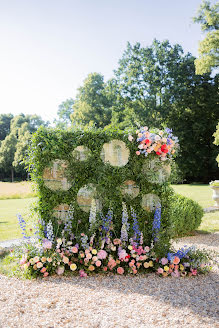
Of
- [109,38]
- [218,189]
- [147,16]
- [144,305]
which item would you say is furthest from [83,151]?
[218,189]

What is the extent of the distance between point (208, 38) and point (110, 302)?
1654 cm

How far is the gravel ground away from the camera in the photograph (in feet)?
7.30

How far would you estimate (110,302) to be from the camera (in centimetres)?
257

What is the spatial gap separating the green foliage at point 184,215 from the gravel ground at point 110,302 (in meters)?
2.04

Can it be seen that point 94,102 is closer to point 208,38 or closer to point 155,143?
point 208,38

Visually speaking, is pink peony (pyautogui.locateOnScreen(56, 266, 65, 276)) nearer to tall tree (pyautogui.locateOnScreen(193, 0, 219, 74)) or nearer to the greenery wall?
→ the greenery wall

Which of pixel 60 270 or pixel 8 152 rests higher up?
pixel 8 152

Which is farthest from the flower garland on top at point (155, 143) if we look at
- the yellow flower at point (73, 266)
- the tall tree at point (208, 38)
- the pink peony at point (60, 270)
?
the tall tree at point (208, 38)

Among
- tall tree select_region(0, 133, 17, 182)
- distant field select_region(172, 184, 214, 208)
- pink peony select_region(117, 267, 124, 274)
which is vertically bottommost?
pink peony select_region(117, 267, 124, 274)

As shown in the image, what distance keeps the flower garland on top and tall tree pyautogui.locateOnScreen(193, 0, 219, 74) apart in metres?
14.2

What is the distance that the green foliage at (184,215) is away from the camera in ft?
17.7

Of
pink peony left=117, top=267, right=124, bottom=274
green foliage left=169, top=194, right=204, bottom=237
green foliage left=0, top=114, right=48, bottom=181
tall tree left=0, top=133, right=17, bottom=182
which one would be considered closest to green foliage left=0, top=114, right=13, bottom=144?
green foliage left=0, top=114, right=48, bottom=181

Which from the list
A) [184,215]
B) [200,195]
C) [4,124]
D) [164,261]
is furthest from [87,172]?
[4,124]

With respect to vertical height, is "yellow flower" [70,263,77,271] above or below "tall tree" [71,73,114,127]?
Result: below
